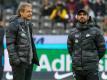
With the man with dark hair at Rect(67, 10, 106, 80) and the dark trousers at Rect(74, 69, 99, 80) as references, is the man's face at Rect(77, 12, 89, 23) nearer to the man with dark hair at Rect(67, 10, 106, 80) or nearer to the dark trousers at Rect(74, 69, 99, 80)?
the man with dark hair at Rect(67, 10, 106, 80)

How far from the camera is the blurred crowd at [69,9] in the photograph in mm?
17391

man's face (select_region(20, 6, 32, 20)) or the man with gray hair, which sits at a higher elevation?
man's face (select_region(20, 6, 32, 20))

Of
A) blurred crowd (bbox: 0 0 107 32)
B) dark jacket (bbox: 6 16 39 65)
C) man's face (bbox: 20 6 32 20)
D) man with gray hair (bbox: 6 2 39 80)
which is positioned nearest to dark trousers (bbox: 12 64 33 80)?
man with gray hair (bbox: 6 2 39 80)

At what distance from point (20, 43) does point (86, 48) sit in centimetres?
109

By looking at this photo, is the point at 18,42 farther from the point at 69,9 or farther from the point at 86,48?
the point at 69,9

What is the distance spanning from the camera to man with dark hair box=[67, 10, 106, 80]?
7453 mm

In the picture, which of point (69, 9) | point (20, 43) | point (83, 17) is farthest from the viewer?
point (69, 9)

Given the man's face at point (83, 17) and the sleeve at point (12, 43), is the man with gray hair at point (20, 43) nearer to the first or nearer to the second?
the sleeve at point (12, 43)

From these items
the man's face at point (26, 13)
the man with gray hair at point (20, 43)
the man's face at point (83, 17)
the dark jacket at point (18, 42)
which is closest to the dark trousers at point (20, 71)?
the man with gray hair at point (20, 43)

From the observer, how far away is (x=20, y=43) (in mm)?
7586

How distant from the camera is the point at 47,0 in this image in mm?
18125

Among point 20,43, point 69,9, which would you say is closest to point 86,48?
point 20,43

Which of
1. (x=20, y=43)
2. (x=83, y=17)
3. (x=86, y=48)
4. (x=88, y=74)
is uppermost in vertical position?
(x=83, y=17)

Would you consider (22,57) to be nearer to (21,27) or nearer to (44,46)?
(21,27)
